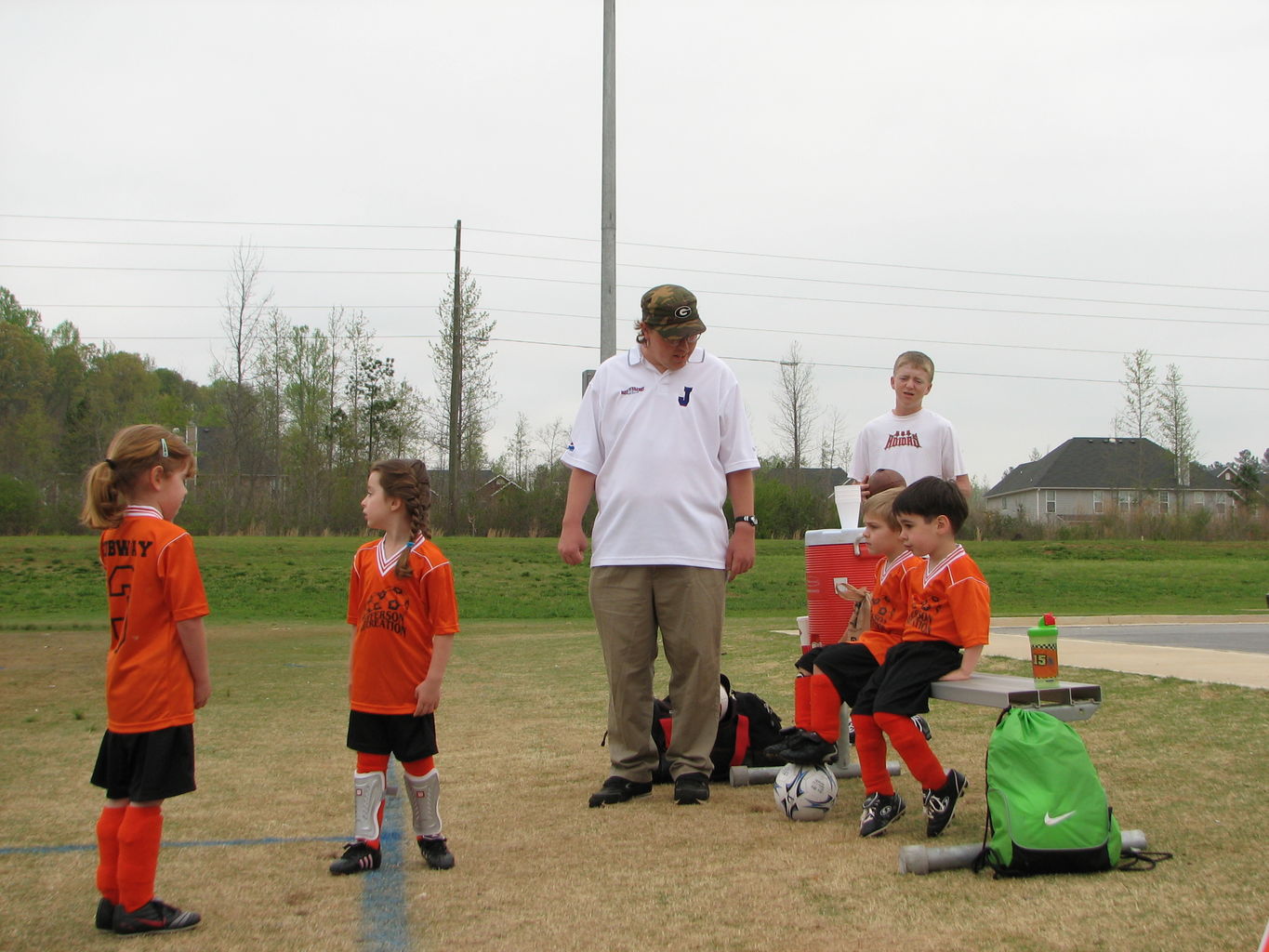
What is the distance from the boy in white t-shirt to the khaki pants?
1.09 meters

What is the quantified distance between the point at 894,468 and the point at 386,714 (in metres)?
2.80

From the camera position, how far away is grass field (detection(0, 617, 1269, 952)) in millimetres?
3135

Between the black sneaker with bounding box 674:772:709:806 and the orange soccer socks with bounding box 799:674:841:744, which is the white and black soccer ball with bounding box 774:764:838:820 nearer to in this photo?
the orange soccer socks with bounding box 799:674:841:744

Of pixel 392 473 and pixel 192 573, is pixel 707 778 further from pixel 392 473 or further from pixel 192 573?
pixel 192 573

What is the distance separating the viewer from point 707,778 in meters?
5.01

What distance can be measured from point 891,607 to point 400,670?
1957 millimetres

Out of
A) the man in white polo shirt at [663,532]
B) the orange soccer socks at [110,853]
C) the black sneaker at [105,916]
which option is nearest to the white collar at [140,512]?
the orange soccer socks at [110,853]

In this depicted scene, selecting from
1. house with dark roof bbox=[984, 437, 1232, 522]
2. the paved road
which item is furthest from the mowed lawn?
house with dark roof bbox=[984, 437, 1232, 522]

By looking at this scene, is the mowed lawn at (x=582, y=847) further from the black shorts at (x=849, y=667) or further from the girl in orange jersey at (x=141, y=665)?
the black shorts at (x=849, y=667)

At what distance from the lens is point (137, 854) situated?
3.31m

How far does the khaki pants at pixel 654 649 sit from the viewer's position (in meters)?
4.95

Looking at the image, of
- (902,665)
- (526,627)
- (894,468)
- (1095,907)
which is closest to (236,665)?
(526,627)

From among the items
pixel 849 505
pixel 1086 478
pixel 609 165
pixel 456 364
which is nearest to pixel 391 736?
pixel 849 505

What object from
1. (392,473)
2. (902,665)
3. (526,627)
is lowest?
(526,627)
